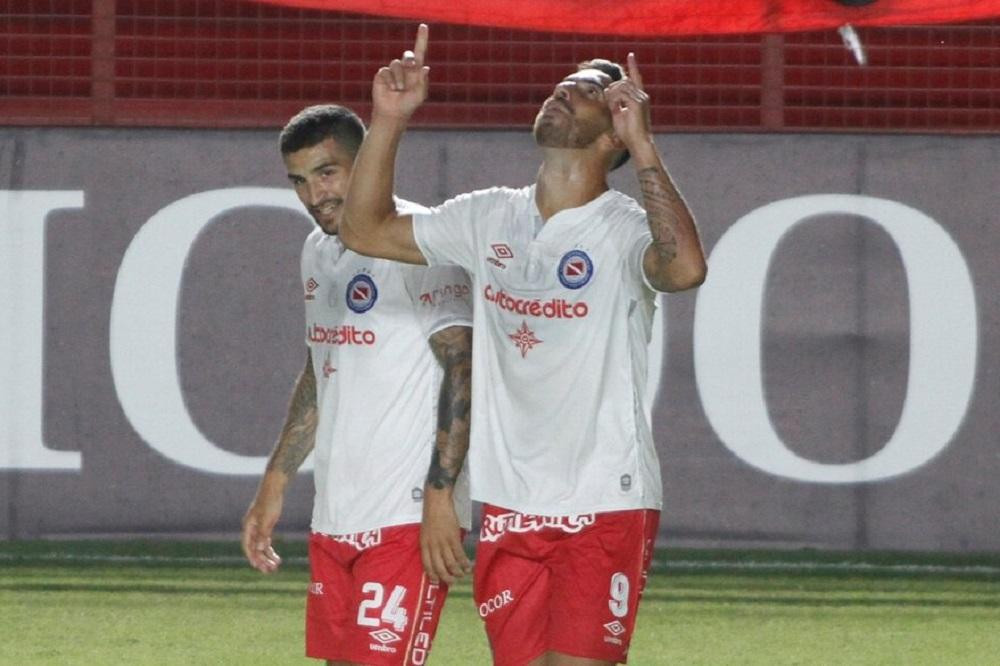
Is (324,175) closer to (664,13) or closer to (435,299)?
(435,299)

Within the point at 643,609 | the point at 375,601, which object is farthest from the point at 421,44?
the point at 643,609

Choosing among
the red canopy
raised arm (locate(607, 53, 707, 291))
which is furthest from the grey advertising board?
raised arm (locate(607, 53, 707, 291))

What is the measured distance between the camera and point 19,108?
32.9 ft

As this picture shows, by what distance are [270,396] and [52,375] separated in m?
0.94

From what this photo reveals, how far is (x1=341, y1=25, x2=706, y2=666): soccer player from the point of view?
172 inches

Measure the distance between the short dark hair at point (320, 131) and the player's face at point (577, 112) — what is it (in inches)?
21.1

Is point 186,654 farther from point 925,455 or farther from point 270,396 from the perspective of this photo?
point 925,455

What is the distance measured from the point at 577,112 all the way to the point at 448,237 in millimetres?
395

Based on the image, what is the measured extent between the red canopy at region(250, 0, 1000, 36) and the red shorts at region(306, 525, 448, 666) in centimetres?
254

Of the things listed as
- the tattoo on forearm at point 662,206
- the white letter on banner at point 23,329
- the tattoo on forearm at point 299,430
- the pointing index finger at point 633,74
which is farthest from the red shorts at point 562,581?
the white letter on banner at point 23,329

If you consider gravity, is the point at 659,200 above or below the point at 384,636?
above

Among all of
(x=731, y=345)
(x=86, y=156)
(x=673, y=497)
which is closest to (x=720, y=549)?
(x=673, y=497)

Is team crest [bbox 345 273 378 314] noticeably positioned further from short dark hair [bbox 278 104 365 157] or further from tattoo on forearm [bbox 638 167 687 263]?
tattoo on forearm [bbox 638 167 687 263]

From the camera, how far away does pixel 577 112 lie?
4375 mm
